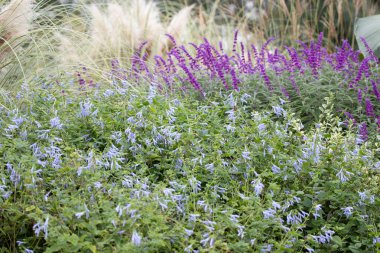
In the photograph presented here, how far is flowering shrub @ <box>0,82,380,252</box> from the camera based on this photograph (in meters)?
2.02

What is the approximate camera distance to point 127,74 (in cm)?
404

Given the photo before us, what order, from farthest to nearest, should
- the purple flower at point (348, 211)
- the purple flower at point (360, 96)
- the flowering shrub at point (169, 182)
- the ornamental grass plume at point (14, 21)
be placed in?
the ornamental grass plume at point (14, 21) → the purple flower at point (360, 96) → the purple flower at point (348, 211) → the flowering shrub at point (169, 182)

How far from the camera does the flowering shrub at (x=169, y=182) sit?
2023mm

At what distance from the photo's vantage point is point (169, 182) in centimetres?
231

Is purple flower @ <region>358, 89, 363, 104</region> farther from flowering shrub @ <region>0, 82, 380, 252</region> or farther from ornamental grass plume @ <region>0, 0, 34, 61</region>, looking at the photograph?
ornamental grass plume @ <region>0, 0, 34, 61</region>

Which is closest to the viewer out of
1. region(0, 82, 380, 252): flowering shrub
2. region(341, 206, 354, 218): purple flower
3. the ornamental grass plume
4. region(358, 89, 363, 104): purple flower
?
region(0, 82, 380, 252): flowering shrub

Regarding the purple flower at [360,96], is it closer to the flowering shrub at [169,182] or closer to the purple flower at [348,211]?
the flowering shrub at [169,182]

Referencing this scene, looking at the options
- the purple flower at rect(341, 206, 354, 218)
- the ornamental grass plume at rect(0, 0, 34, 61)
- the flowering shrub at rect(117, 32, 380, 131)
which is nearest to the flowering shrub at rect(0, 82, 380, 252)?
the purple flower at rect(341, 206, 354, 218)

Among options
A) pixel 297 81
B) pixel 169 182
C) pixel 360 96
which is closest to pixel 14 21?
pixel 297 81

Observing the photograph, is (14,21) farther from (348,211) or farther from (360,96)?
(348,211)

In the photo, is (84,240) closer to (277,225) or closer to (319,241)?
(277,225)

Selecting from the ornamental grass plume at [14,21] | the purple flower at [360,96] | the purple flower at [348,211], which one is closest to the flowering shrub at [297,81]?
the purple flower at [360,96]

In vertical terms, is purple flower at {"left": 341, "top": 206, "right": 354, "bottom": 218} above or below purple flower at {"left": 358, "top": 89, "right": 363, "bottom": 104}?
above

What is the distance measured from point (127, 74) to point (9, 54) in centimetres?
78
